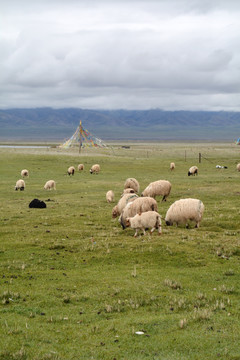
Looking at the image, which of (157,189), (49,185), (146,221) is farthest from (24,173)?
(146,221)

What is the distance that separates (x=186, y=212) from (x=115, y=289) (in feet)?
27.8

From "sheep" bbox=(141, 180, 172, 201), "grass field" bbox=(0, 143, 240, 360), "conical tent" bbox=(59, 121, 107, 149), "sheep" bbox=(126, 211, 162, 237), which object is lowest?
"grass field" bbox=(0, 143, 240, 360)

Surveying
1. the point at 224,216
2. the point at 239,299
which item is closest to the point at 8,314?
the point at 239,299

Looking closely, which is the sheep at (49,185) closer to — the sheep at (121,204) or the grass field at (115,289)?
the grass field at (115,289)

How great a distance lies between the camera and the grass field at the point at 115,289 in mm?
7715

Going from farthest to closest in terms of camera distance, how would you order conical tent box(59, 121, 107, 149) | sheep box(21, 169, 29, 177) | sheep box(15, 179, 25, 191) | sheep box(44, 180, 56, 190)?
conical tent box(59, 121, 107, 149)
sheep box(21, 169, 29, 177)
sheep box(44, 180, 56, 190)
sheep box(15, 179, 25, 191)

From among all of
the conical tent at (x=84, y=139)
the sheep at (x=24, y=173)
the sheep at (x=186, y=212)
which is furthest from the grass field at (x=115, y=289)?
the conical tent at (x=84, y=139)

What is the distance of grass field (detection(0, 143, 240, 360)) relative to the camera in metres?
7.71

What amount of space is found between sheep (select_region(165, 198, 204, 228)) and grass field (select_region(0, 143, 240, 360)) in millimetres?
449

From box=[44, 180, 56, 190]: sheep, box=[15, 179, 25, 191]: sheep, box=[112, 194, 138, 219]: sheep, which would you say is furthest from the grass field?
box=[15, 179, 25, 191]: sheep

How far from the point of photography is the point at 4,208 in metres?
26.0

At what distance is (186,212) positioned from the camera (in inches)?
725

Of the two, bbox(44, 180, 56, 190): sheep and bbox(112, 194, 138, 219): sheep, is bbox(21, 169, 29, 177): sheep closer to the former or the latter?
bbox(44, 180, 56, 190): sheep

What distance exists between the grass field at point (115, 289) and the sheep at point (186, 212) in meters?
0.45
